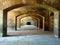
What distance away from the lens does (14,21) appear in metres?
14.1

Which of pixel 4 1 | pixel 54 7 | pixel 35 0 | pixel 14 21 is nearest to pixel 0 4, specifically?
pixel 4 1

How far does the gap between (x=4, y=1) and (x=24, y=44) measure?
3.24 m

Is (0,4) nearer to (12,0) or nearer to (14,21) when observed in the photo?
(12,0)

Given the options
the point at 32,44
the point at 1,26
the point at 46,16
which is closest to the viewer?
the point at 32,44

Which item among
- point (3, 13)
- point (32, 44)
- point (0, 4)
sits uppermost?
point (0, 4)

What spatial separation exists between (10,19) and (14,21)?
1.97 feet

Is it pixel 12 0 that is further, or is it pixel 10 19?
pixel 10 19

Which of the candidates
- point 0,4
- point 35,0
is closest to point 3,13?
point 0,4

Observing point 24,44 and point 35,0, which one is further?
point 35,0

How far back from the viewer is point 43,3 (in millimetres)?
7895

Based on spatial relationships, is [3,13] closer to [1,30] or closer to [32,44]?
[1,30]

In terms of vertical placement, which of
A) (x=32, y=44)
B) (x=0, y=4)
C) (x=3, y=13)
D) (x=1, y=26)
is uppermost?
(x=0, y=4)

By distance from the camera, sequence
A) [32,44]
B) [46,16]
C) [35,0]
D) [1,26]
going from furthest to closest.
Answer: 1. [46,16]
2. [1,26]
3. [35,0]
4. [32,44]

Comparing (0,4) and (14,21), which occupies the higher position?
(0,4)
